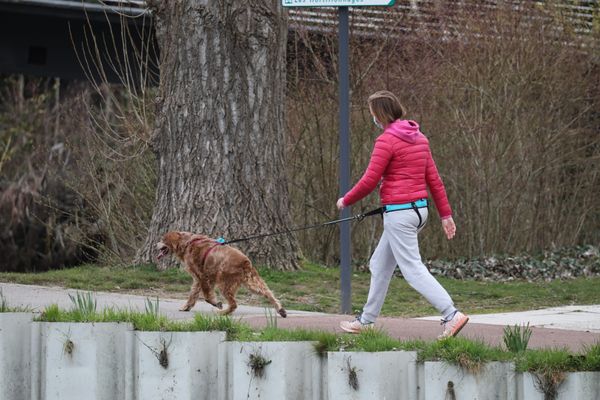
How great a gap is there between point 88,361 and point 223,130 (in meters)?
5.66

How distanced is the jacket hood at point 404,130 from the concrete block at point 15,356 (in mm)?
2929

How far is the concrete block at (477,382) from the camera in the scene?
755cm

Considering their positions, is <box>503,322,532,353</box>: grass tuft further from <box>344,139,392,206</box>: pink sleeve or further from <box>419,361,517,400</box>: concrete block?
<box>344,139,392,206</box>: pink sleeve

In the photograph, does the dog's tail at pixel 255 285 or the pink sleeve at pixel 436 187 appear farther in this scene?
the dog's tail at pixel 255 285

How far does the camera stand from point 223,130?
46.2 ft

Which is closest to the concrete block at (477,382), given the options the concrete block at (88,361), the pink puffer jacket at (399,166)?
the pink puffer jacket at (399,166)

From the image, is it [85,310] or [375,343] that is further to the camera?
[85,310]

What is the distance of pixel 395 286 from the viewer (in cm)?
1477

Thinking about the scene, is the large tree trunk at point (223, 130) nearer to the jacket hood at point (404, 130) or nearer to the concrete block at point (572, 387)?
the jacket hood at point (404, 130)

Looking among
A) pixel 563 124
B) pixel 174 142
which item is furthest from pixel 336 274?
pixel 563 124

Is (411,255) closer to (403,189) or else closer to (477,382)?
(403,189)

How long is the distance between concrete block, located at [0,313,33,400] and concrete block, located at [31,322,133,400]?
0.29m

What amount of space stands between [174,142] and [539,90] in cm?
881

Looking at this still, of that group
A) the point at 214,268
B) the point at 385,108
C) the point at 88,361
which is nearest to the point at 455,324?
the point at 385,108
